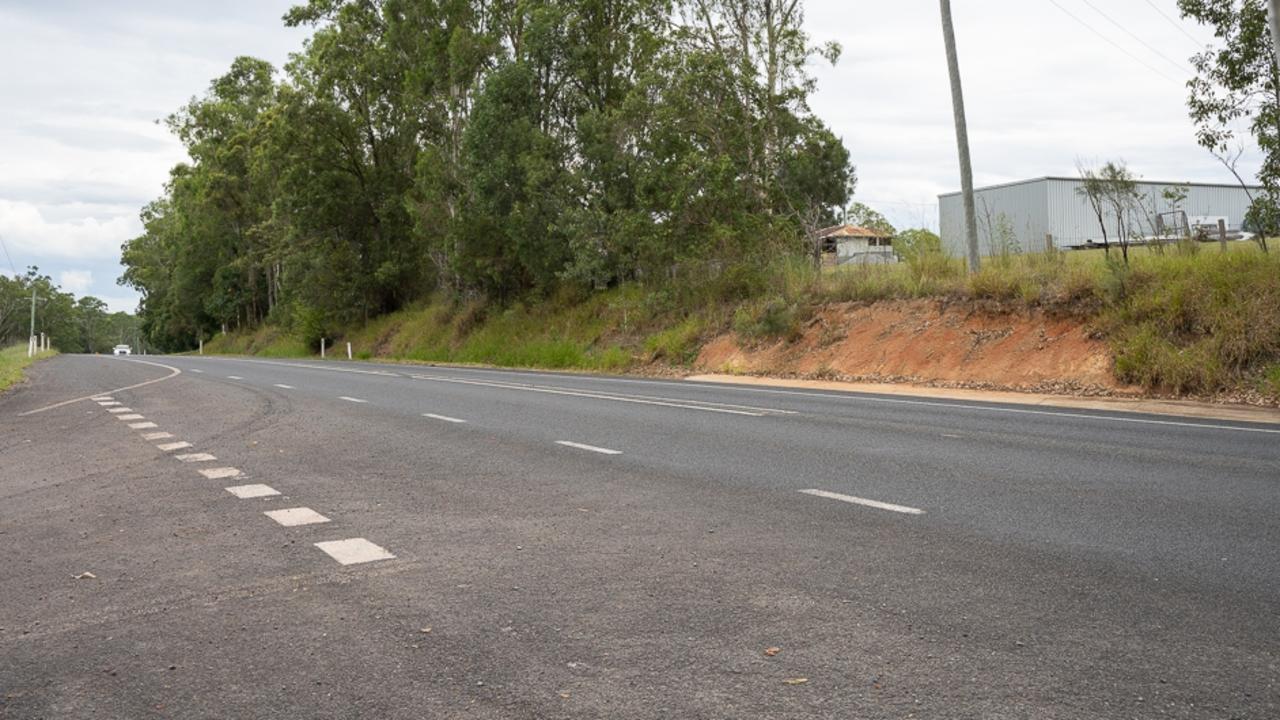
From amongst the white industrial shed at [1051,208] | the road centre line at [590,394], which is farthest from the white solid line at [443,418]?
the white industrial shed at [1051,208]

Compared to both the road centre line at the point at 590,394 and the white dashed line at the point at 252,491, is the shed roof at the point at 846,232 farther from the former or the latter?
the white dashed line at the point at 252,491

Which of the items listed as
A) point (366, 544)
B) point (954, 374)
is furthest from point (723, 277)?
point (366, 544)

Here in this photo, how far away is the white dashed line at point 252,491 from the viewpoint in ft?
26.3

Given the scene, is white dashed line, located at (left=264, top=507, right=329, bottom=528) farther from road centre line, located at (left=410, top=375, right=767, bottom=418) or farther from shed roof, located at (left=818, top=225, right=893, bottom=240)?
shed roof, located at (left=818, top=225, right=893, bottom=240)

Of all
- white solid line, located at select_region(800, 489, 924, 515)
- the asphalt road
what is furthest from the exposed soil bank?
white solid line, located at select_region(800, 489, 924, 515)

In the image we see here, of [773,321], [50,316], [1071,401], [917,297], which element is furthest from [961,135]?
[50,316]

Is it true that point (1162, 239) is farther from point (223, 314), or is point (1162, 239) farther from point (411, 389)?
point (223, 314)

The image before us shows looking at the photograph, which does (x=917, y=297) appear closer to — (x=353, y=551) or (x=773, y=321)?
(x=773, y=321)

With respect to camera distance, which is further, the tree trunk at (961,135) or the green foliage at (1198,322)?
the tree trunk at (961,135)

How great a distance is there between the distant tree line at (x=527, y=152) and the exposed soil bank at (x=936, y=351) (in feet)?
14.5

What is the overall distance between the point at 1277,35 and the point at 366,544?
1608 centimetres

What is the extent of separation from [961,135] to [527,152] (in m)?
16.0

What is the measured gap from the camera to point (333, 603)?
16.0ft

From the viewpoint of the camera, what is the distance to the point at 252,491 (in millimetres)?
8195
